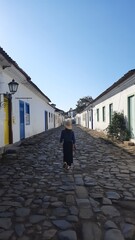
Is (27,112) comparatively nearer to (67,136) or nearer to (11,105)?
(11,105)

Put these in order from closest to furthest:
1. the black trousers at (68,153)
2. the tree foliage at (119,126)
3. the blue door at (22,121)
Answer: the black trousers at (68,153), the tree foliage at (119,126), the blue door at (22,121)

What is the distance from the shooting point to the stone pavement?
10.4 ft

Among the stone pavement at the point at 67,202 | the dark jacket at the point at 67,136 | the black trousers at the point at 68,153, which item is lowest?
the stone pavement at the point at 67,202

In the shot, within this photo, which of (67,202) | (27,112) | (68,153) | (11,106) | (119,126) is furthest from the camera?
(27,112)

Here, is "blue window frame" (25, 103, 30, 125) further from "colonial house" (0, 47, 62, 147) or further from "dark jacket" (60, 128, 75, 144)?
"dark jacket" (60, 128, 75, 144)

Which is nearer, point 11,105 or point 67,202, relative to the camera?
point 67,202

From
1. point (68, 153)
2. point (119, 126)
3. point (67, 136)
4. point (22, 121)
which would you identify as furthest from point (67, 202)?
point (22, 121)

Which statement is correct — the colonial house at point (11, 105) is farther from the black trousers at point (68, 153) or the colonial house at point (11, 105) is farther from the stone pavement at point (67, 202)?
the stone pavement at point (67, 202)

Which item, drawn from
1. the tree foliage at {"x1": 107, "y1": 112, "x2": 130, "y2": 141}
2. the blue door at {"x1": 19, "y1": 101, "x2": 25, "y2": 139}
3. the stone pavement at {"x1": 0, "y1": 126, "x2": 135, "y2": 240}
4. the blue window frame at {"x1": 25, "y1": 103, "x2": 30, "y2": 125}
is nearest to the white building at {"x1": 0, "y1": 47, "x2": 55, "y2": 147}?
the blue door at {"x1": 19, "y1": 101, "x2": 25, "y2": 139}

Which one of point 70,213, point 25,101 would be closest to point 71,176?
point 70,213

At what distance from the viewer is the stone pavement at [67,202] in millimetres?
3158

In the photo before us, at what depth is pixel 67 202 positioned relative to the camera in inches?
166

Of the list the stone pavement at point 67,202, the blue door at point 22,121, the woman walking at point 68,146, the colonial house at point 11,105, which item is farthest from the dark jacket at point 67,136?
the blue door at point 22,121

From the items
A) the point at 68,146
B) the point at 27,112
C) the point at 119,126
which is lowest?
the point at 68,146
